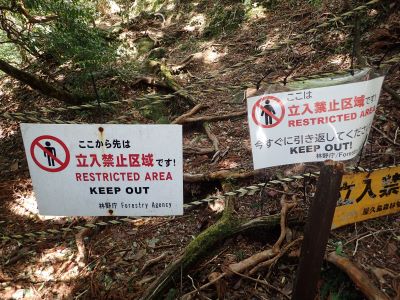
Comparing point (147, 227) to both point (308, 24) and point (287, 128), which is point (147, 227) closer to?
point (287, 128)

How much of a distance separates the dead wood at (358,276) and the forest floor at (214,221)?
0.36ft

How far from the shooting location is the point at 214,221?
3.80 m

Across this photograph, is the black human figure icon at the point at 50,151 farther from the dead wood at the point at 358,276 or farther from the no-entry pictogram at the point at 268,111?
the dead wood at the point at 358,276

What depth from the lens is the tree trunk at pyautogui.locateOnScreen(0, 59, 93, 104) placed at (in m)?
5.22

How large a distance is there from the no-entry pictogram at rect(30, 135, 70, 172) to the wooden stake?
1546 mm

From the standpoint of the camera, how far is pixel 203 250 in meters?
3.17

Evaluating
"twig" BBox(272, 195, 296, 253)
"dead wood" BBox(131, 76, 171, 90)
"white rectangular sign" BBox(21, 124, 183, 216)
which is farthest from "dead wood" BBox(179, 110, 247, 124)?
"white rectangular sign" BBox(21, 124, 183, 216)

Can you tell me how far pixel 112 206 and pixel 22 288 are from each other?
2106 mm

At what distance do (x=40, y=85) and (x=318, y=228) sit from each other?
5399mm

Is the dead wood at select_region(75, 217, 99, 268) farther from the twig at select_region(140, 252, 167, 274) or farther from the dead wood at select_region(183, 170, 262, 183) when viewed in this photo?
the dead wood at select_region(183, 170, 262, 183)

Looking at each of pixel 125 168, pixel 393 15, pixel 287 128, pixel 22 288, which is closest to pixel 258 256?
pixel 287 128

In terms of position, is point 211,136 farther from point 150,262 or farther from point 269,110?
point 269,110

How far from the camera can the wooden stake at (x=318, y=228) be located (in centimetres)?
185

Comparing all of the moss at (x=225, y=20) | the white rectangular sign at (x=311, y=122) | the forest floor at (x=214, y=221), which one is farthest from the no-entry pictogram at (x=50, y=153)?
the moss at (x=225, y=20)
